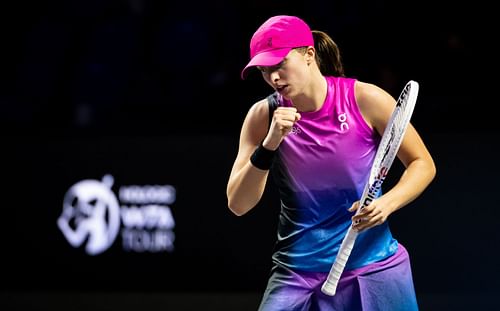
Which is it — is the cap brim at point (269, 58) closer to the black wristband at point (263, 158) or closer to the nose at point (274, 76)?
the nose at point (274, 76)

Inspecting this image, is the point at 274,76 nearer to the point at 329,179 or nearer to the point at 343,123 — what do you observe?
the point at 343,123

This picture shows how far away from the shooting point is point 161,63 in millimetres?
7207

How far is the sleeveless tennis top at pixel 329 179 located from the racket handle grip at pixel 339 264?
0.32 ft

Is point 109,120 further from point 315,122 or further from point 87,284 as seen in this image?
point 315,122

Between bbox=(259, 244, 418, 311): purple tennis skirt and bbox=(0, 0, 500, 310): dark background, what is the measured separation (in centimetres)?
241

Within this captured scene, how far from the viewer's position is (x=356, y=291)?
3410 millimetres

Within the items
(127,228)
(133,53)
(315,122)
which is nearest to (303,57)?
(315,122)

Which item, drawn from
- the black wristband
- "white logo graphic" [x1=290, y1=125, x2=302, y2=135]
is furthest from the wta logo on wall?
the black wristband

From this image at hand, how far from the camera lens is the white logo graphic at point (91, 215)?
20.5ft

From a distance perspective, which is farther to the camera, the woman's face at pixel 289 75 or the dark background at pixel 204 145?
the dark background at pixel 204 145

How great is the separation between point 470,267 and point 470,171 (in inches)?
21.4

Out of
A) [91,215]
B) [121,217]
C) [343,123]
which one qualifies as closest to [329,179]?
[343,123]

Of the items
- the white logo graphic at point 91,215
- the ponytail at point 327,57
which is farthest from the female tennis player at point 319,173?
the white logo graphic at point 91,215

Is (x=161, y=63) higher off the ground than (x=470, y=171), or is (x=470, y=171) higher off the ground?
(x=161, y=63)
